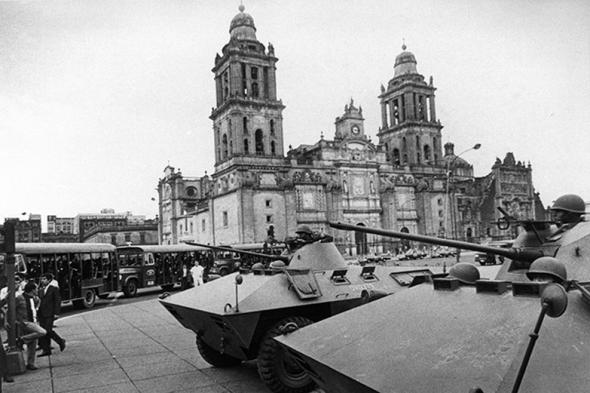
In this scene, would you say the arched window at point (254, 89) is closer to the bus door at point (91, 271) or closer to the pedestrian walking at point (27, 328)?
the bus door at point (91, 271)

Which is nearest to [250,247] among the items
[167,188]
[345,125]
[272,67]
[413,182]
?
[272,67]

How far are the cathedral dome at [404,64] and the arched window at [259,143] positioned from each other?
23.1 meters

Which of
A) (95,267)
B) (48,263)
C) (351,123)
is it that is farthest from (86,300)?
(351,123)

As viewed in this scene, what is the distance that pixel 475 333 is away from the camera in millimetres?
3791

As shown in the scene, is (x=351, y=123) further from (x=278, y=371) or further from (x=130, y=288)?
(x=278, y=371)

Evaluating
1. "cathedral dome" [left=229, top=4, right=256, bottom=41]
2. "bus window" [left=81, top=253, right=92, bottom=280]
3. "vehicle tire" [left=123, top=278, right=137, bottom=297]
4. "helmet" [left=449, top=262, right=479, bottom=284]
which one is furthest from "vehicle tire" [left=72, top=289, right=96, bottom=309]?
"cathedral dome" [left=229, top=4, right=256, bottom=41]

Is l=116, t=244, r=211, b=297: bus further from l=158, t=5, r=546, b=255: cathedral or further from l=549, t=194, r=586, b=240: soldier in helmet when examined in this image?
l=549, t=194, r=586, b=240: soldier in helmet

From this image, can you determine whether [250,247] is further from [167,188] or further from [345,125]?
[167,188]

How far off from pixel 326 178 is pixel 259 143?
8.51 meters

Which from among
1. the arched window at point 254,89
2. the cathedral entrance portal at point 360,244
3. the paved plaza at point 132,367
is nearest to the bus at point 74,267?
the paved plaza at point 132,367

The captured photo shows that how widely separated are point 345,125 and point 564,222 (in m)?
56.6

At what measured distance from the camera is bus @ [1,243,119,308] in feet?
60.2

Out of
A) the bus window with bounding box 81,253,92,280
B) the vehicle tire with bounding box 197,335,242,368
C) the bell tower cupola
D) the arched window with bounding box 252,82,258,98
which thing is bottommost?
the vehicle tire with bounding box 197,335,242,368

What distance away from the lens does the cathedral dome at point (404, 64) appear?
67375 millimetres
